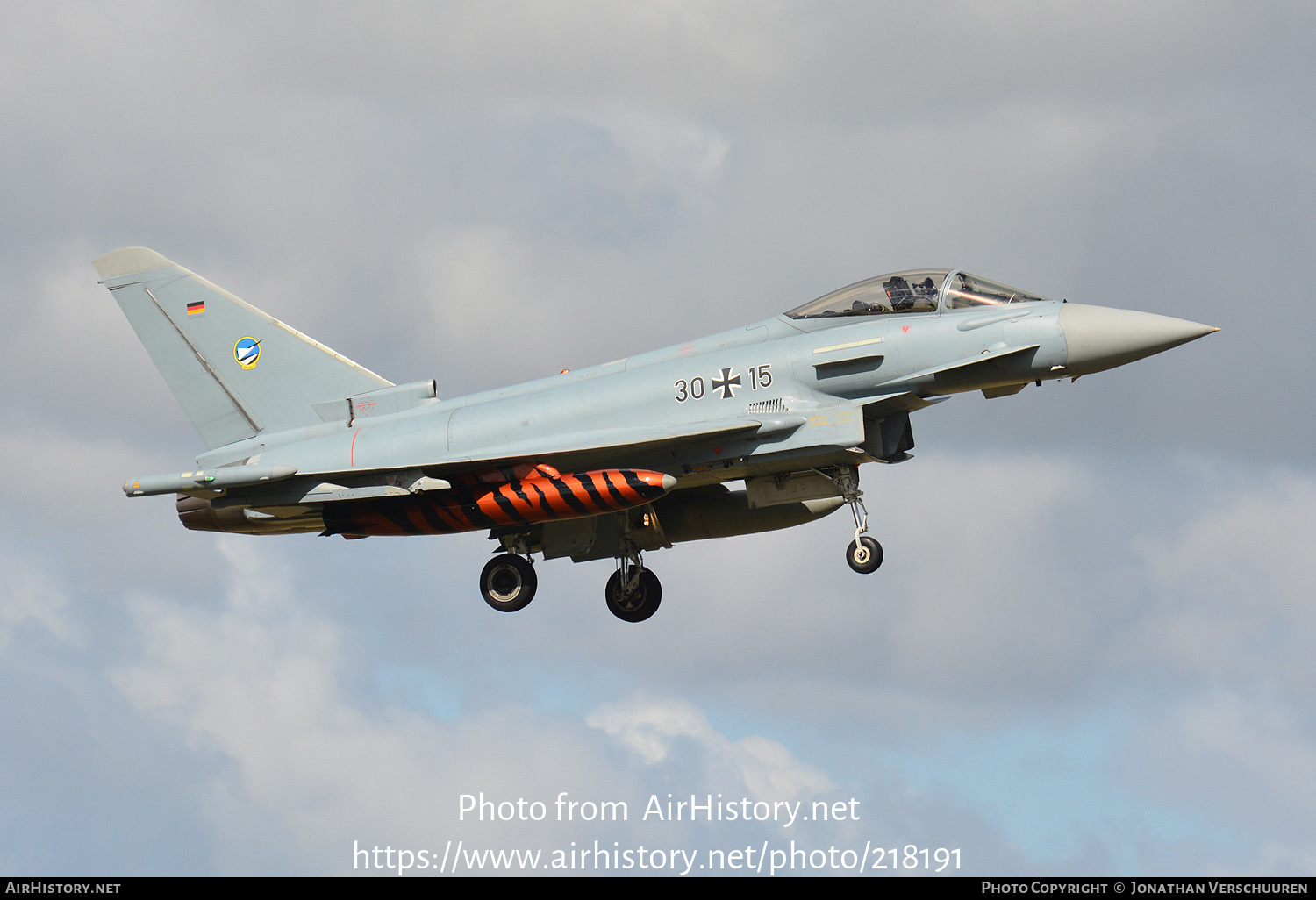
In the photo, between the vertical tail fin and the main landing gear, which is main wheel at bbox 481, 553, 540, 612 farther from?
the vertical tail fin

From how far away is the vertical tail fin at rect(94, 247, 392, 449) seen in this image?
2602 cm

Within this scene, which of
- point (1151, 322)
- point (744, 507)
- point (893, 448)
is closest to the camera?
point (1151, 322)

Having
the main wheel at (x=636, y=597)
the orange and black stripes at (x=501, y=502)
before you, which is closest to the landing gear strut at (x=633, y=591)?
the main wheel at (x=636, y=597)

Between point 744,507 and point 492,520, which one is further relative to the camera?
point 744,507

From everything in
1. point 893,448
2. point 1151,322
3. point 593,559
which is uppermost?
point 1151,322

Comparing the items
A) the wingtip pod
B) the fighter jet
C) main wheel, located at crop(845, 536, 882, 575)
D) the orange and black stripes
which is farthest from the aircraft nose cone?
the wingtip pod

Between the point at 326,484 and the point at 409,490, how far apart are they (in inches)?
61.2

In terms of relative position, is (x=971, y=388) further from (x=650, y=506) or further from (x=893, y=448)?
(x=650, y=506)

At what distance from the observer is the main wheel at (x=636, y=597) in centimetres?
2736

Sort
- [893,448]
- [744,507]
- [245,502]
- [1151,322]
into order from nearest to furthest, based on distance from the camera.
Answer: [1151,322], [893,448], [245,502], [744,507]

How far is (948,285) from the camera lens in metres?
22.0

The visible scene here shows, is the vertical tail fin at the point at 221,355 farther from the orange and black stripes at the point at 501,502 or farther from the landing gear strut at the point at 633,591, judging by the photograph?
the landing gear strut at the point at 633,591

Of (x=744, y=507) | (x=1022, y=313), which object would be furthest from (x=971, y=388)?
(x=744, y=507)

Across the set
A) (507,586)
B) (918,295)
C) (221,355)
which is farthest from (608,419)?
(221,355)
